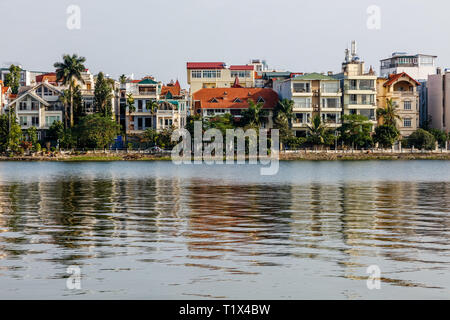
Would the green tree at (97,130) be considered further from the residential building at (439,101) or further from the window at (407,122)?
the residential building at (439,101)

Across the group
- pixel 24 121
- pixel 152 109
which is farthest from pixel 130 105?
pixel 24 121

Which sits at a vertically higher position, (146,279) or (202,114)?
(202,114)

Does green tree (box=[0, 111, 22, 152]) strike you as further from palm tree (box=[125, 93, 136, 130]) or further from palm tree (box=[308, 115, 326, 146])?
palm tree (box=[308, 115, 326, 146])

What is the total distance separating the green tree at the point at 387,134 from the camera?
95.1 m

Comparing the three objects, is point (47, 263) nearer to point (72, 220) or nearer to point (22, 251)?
point (22, 251)

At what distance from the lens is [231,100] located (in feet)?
334

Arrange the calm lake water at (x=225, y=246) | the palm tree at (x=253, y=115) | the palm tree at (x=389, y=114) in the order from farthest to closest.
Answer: the palm tree at (x=389, y=114), the palm tree at (x=253, y=115), the calm lake water at (x=225, y=246)

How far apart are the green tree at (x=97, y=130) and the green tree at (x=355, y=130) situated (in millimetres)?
32962

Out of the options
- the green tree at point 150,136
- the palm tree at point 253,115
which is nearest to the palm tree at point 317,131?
the palm tree at point 253,115

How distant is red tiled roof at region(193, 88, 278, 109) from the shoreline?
11997mm

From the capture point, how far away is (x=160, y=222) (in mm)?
22844

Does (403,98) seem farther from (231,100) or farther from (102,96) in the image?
(102,96)

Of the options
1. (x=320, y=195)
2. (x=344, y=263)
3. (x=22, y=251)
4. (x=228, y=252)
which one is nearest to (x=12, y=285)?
(x=22, y=251)
